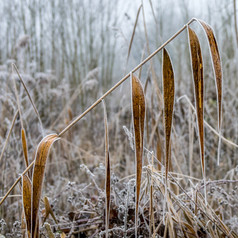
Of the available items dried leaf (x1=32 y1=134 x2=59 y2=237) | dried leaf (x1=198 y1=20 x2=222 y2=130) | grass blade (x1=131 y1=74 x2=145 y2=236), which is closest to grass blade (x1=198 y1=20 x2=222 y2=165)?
dried leaf (x1=198 y1=20 x2=222 y2=130)

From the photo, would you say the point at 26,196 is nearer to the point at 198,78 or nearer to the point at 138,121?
the point at 138,121

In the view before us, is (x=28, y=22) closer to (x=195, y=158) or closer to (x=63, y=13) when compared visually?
(x=63, y=13)

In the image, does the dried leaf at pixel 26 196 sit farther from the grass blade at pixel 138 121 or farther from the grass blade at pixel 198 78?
the grass blade at pixel 198 78

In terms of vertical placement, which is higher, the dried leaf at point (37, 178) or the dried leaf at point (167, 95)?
the dried leaf at point (167, 95)

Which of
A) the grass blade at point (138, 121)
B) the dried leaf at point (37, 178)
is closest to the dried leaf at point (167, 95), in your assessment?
the grass blade at point (138, 121)

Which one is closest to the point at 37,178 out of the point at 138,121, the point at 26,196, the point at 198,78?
the point at 26,196

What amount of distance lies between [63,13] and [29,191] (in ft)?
10.9

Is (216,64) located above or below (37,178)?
above

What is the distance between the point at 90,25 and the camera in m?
3.69

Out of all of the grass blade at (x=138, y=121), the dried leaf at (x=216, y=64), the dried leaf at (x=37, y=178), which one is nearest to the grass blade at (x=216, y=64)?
the dried leaf at (x=216, y=64)

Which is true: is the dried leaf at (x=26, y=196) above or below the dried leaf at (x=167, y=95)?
below

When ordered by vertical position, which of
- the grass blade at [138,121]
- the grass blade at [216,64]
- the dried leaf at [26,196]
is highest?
the grass blade at [216,64]

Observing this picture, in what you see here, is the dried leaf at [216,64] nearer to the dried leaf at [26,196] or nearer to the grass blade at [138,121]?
the grass blade at [138,121]

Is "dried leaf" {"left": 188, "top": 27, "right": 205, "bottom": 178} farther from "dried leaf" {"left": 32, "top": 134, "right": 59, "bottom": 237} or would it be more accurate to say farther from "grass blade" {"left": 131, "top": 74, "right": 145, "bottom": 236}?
"dried leaf" {"left": 32, "top": 134, "right": 59, "bottom": 237}
